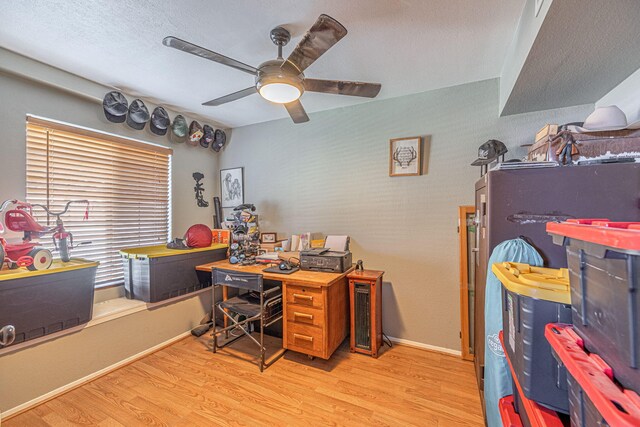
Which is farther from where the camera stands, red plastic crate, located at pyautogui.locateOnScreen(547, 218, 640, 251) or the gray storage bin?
the gray storage bin

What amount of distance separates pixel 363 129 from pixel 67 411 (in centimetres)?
330

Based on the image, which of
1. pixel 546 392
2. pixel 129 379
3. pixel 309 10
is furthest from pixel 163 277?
pixel 546 392

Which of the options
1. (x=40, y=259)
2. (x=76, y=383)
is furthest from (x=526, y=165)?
(x=76, y=383)

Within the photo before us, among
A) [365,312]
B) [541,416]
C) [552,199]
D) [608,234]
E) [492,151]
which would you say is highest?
[492,151]

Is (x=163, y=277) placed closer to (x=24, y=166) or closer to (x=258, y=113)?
(x=24, y=166)

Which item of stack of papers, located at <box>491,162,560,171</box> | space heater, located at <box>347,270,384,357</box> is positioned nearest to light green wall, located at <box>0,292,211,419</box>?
space heater, located at <box>347,270,384,357</box>

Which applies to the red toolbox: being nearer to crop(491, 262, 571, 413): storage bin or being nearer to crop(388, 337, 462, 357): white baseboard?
crop(491, 262, 571, 413): storage bin

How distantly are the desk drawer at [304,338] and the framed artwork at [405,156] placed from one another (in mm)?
1678

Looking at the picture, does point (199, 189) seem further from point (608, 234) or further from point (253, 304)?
point (608, 234)

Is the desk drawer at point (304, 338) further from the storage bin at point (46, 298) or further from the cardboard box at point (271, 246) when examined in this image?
the storage bin at point (46, 298)

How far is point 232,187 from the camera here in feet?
11.7

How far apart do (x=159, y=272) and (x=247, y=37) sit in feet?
7.15

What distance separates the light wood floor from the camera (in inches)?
64.9

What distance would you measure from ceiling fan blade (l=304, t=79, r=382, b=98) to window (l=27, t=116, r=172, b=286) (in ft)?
6.95
